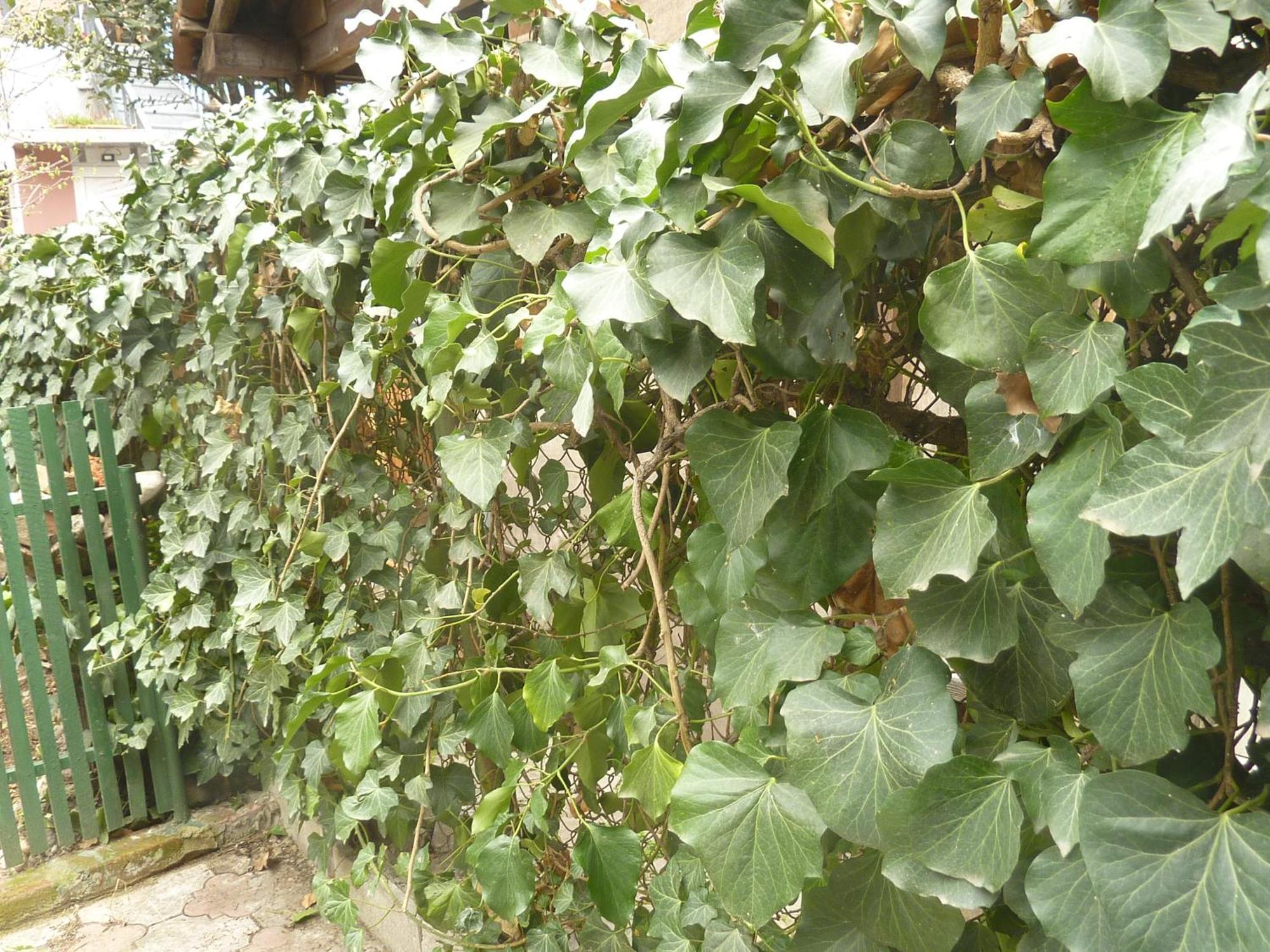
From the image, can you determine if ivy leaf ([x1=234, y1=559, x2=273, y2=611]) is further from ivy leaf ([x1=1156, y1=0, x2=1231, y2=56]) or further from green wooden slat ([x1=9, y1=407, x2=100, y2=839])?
ivy leaf ([x1=1156, y1=0, x2=1231, y2=56])

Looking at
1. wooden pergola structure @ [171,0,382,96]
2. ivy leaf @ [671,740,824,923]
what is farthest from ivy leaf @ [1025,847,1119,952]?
wooden pergola structure @ [171,0,382,96]

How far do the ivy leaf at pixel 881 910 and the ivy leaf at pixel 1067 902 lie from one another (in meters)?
0.15

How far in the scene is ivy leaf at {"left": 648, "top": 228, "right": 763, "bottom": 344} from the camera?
97cm

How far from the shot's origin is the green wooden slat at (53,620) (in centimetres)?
316

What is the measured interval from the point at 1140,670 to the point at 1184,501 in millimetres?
170

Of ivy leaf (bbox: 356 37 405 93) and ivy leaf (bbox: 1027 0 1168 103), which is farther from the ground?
ivy leaf (bbox: 1027 0 1168 103)

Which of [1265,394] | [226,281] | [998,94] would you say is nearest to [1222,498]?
[1265,394]

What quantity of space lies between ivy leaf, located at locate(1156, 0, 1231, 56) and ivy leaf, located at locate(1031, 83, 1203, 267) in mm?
47

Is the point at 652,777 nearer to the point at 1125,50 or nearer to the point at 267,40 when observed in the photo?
the point at 1125,50

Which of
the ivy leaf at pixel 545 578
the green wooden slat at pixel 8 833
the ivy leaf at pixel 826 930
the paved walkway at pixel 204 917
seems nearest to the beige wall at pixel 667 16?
the ivy leaf at pixel 545 578

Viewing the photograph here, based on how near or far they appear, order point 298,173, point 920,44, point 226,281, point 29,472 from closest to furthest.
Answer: point 920,44 < point 298,173 < point 226,281 < point 29,472

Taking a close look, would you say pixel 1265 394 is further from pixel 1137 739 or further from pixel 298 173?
pixel 298 173

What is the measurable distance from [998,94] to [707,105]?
0.83ft

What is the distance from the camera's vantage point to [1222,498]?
654mm
